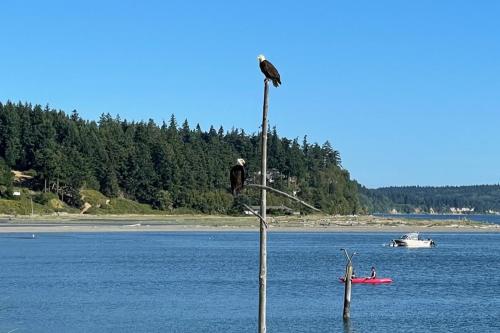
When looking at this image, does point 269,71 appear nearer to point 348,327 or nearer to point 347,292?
point 348,327

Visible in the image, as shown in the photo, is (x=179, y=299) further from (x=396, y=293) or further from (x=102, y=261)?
(x=102, y=261)

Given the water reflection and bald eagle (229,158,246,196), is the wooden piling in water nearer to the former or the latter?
the water reflection

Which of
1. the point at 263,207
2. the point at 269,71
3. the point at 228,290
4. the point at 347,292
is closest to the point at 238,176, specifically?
the point at 263,207

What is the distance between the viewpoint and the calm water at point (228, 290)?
5362cm

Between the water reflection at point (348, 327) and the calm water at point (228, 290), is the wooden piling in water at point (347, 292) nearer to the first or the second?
the water reflection at point (348, 327)

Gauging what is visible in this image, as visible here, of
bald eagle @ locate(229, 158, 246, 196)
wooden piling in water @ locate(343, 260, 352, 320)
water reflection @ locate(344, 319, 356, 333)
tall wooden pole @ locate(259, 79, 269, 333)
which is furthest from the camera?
wooden piling in water @ locate(343, 260, 352, 320)

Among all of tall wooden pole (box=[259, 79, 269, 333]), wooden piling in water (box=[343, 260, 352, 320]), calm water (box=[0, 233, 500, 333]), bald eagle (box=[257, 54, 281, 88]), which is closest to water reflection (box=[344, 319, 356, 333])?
calm water (box=[0, 233, 500, 333])

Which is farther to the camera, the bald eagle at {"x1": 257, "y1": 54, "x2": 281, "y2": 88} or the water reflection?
the water reflection

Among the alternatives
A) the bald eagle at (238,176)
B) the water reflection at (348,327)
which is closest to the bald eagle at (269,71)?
the bald eagle at (238,176)

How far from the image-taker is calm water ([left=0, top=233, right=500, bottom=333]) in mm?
53625

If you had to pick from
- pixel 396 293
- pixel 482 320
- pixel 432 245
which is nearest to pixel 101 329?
pixel 482 320

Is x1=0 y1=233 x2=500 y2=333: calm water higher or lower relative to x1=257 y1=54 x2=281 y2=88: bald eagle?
lower

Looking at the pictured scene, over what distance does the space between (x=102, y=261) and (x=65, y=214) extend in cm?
9611

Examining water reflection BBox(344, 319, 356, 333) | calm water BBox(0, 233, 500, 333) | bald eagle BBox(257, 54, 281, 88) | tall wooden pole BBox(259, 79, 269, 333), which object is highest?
bald eagle BBox(257, 54, 281, 88)
